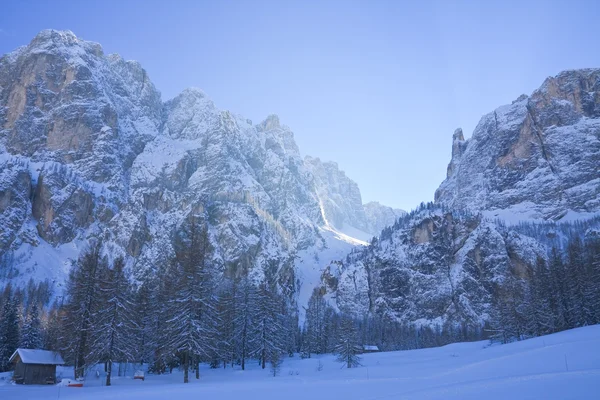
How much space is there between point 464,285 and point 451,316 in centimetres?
1392

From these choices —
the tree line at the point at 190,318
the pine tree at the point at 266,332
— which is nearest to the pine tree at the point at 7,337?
the tree line at the point at 190,318

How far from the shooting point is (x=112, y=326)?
35.9 m

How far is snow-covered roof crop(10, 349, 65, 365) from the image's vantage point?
37.4 meters

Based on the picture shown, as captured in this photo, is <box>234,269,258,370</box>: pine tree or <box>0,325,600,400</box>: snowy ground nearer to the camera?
<box>0,325,600,400</box>: snowy ground

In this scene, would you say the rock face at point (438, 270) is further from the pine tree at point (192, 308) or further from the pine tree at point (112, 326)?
the pine tree at point (112, 326)

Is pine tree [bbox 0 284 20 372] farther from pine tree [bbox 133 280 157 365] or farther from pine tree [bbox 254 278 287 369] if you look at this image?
pine tree [bbox 254 278 287 369]

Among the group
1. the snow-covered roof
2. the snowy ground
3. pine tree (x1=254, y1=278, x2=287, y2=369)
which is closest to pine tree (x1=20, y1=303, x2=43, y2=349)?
the snow-covered roof

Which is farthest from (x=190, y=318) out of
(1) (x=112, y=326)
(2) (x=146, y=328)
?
(2) (x=146, y=328)

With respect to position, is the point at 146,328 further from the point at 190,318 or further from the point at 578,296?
the point at 578,296

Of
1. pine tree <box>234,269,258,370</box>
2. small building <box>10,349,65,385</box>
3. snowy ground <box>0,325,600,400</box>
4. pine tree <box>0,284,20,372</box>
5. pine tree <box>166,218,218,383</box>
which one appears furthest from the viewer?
pine tree <box>234,269,258,370</box>

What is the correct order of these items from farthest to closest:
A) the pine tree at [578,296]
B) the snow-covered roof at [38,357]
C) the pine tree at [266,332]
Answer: the pine tree at [578,296], the pine tree at [266,332], the snow-covered roof at [38,357]

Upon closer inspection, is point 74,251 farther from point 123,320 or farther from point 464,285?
point 123,320

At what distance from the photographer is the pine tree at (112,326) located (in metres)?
35.3

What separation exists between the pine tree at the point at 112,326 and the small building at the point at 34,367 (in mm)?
5163
